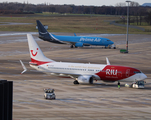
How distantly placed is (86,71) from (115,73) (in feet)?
16.6

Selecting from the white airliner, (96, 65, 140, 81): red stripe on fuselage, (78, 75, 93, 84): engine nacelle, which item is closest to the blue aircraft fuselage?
the white airliner

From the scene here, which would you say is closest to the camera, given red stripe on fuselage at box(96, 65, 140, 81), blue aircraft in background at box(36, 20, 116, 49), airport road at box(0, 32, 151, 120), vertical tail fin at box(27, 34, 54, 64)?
airport road at box(0, 32, 151, 120)

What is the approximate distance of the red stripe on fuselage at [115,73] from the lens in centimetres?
4966

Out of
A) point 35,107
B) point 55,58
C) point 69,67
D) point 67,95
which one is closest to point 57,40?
point 55,58

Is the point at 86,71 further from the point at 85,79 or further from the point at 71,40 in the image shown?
the point at 71,40

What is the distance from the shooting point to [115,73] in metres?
49.8

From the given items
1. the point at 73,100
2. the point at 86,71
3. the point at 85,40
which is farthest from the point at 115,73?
the point at 85,40

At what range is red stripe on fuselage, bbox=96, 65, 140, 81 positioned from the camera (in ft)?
163

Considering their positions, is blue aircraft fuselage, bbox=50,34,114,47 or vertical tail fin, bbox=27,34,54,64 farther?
blue aircraft fuselage, bbox=50,34,114,47

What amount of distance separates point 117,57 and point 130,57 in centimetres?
392

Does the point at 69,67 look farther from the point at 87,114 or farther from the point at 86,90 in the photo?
the point at 87,114

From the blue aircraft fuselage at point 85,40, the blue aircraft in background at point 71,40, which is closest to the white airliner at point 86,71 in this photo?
the blue aircraft in background at point 71,40

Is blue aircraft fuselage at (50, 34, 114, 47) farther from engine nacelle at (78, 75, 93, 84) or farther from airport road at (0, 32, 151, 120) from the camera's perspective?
engine nacelle at (78, 75, 93, 84)

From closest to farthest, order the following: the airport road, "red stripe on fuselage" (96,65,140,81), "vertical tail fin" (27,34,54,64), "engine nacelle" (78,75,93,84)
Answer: the airport road
"red stripe on fuselage" (96,65,140,81)
"engine nacelle" (78,75,93,84)
"vertical tail fin" (27,34,54,64)
